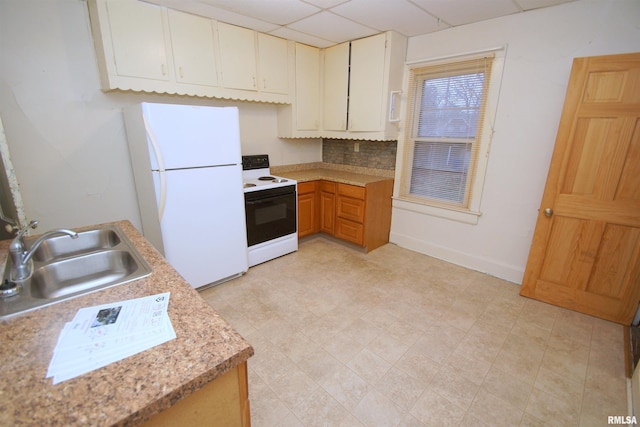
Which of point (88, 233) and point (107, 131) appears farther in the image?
point (107, 131)

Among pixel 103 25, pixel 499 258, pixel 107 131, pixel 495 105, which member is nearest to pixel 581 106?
pixel 495 105

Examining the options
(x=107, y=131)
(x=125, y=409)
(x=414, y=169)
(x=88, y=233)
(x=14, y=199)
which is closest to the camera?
(x=125, y=409)

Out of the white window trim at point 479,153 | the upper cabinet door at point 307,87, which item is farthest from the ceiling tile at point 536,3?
the upper cabinet door at point 307,87

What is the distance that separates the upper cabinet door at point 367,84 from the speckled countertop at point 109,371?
2.78m

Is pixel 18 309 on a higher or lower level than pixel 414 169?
lower

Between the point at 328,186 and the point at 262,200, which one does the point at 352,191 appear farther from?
the point at 262,200

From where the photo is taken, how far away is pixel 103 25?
2098 millimetres

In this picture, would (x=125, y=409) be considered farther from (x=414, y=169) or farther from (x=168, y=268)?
(x=414, y=169)

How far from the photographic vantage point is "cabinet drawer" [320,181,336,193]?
353 centimetres

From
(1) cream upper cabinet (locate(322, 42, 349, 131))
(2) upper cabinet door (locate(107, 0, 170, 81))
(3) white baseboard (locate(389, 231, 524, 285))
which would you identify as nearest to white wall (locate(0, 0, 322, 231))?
(2) upper cabinet door (locate(107, 0, 170, 81))

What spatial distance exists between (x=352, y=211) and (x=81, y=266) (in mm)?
2523

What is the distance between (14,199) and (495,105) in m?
3.68

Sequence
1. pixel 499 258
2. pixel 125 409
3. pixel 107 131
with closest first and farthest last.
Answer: pixel 125 409 → pixel 107 131 → pixel 499 258

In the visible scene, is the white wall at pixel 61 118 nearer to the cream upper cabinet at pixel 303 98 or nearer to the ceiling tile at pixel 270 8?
the ceiling tile at pixel 270 8
